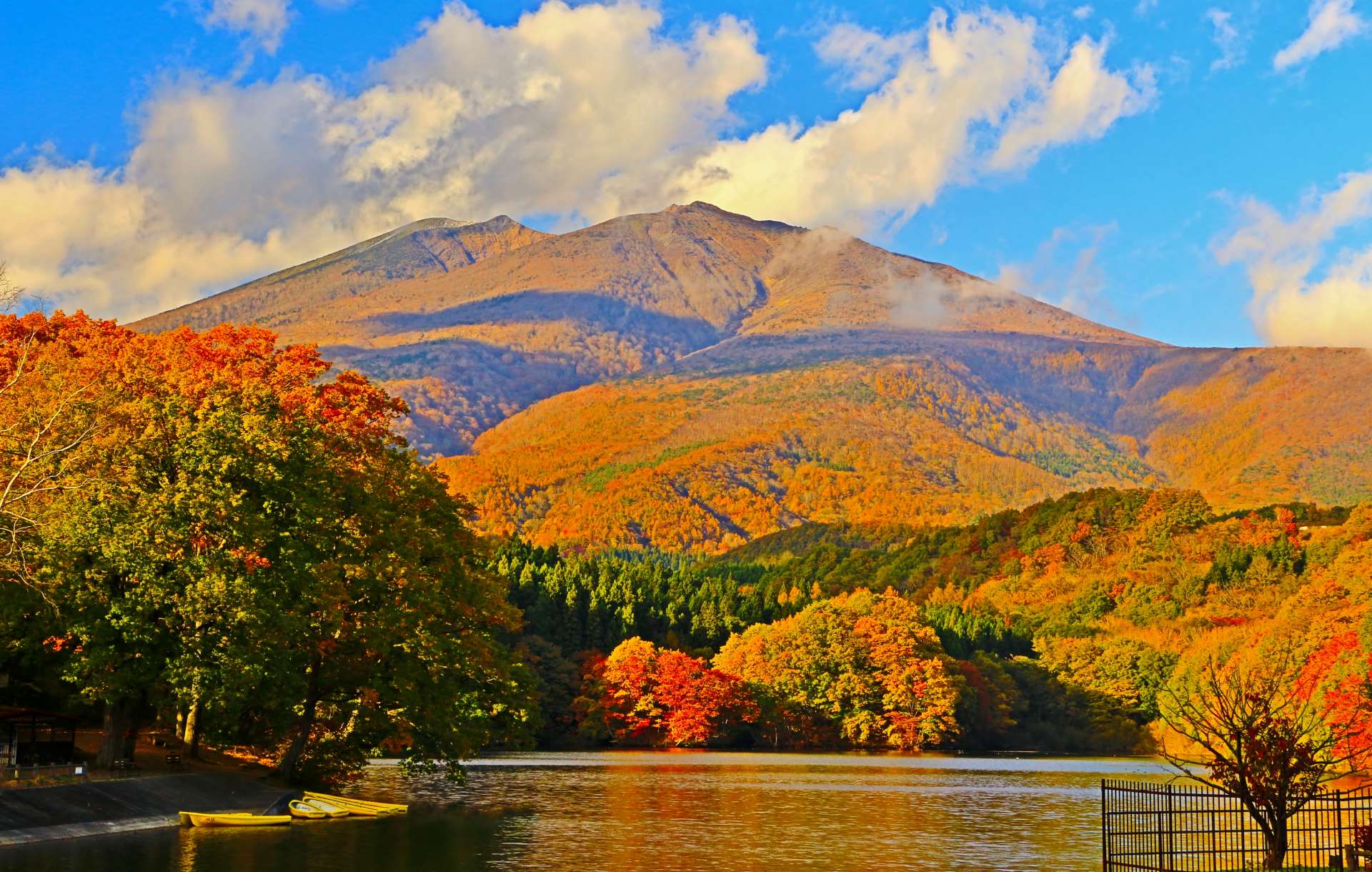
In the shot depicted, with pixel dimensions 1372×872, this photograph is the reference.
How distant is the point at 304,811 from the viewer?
167 ft

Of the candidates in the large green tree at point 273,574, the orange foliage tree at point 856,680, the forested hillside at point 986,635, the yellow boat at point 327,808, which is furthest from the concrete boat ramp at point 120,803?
the orange foliage tree at point 856,680

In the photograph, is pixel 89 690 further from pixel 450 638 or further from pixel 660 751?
pixel 660 751

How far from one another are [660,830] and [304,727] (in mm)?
15577

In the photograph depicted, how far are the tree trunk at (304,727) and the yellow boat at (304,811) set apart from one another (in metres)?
4.88

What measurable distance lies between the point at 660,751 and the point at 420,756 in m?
65.4

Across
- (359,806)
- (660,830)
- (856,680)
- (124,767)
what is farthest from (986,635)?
(124,767)

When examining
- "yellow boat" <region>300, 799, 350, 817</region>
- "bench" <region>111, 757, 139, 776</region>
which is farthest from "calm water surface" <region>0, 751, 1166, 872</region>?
"bench" <region>111, 757, 139, 776</region>

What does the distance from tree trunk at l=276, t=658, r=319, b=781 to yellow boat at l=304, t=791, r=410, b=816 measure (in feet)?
9.48

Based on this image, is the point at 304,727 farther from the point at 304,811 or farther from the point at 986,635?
the point at 986,635

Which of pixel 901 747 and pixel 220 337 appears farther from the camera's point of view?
pixel 901 747

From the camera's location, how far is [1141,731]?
458ft

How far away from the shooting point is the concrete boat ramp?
41750mm

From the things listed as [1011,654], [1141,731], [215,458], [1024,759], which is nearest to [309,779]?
[215,458]

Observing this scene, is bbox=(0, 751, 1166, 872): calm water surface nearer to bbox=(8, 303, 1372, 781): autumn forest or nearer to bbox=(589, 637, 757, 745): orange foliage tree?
bbox=(8, 303, 1372, 781): autumn forest
